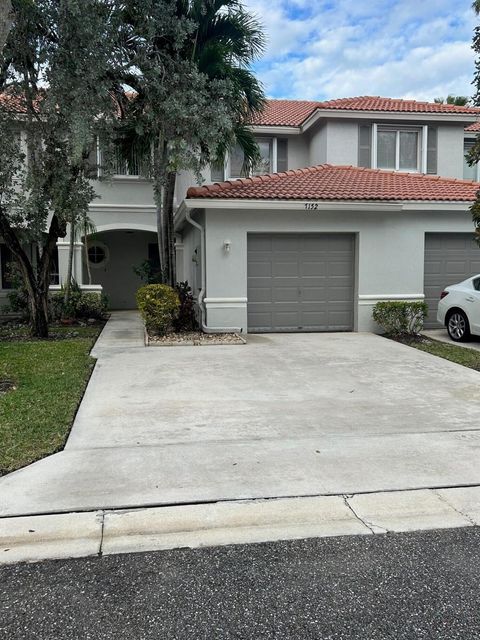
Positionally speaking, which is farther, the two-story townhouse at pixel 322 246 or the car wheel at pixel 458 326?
the two-story townhouse at pixel 322 246

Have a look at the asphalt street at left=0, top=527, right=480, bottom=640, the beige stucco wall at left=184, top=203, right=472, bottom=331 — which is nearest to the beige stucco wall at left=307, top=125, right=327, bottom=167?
the beige stucco wall at left=184, top=203, right=472, bottom=331

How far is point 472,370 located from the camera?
29.6 ft

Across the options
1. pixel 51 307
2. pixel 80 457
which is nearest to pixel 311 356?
pixel 80 457

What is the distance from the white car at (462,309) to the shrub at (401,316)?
48 centimetres

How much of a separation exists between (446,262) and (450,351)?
439 cm

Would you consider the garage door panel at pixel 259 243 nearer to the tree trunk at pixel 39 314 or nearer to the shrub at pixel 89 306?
the tree trunk at pixel 39 314

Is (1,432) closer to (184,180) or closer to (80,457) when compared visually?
(80,457)

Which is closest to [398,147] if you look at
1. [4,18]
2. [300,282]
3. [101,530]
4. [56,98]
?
[300,282]

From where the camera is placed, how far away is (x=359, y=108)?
60.0ft

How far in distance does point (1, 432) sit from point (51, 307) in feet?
36.3

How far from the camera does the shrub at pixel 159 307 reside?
492 inches

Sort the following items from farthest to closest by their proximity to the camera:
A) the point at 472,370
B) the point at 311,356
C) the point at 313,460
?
the point at 311,356 → the point at 472,370 → the point at 313,460

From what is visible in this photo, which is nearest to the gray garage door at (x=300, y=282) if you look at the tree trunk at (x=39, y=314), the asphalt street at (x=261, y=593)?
the tree trunk at (x=39, y=314)

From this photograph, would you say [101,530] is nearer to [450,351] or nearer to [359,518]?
[359,518]
